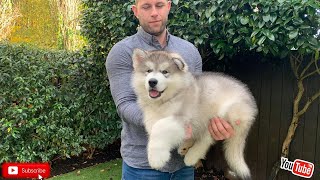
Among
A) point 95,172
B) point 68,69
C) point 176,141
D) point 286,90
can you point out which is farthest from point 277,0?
point 95,172

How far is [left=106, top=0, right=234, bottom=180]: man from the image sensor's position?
251 cm

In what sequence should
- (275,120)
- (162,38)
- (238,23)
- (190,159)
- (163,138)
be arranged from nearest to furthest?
(163,138) < (190,159) < (162,38) < (238,23) < (275,120)

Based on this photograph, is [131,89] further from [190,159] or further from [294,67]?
[294,67]

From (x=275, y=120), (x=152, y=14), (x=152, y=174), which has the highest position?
(x=152, y=14)

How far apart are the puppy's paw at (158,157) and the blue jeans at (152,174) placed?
0.85 feet

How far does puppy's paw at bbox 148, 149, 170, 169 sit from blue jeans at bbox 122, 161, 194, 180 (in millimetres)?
259

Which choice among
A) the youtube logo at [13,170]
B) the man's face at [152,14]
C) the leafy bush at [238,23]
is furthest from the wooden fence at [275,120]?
the youtube logo at [13,170]

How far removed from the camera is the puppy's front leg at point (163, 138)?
7.64 feet

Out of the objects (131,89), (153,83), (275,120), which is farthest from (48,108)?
(153,83)

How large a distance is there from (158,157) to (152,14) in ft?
3.28

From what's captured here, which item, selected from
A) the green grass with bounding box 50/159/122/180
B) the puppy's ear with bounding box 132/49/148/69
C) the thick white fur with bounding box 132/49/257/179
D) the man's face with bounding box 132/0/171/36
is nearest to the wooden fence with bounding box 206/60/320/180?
the green grass with bounding box 50/159/122/180

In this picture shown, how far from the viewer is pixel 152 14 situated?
260cm

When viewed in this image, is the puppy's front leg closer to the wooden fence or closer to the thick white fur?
the thick white fur

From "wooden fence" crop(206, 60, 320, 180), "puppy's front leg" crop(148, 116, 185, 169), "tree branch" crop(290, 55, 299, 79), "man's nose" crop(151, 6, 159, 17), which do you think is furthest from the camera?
"wooden fence" crop(206, 60, 320, 180)
